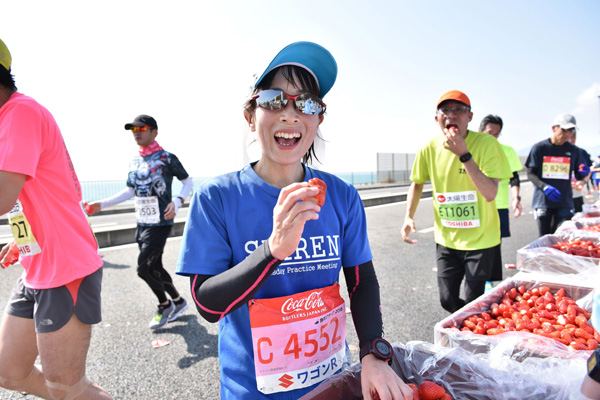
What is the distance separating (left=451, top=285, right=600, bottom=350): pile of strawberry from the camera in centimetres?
195

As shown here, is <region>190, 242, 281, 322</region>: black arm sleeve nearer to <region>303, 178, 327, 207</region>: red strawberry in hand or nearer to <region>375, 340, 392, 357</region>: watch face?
<region>303, 178, 327, 207</region>: red strawberry in hand

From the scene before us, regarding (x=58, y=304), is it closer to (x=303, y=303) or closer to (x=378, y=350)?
(x=303, y=303)

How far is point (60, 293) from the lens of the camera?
67.8 inches

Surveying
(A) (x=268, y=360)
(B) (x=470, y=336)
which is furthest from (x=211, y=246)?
(B) (x=470, y=336)

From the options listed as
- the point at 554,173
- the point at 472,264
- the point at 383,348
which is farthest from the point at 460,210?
the point at 554,173

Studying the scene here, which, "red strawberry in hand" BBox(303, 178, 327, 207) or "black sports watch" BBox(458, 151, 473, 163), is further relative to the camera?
"black sports watch" BBox(458, 151, 473, 163)

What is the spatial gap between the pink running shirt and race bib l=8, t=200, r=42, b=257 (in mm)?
19

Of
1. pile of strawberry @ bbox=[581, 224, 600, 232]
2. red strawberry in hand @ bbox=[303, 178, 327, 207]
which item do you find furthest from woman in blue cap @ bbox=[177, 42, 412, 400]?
pile of strawberry @ bbox=[581, 224, 600, 232]

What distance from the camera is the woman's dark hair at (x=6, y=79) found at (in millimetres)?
1678

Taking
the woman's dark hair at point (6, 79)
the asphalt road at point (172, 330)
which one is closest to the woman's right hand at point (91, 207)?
the asphalt road at point (172, 330)

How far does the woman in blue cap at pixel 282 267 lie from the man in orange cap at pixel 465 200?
5.89 ft

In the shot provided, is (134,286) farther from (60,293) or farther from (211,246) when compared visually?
(211,246)

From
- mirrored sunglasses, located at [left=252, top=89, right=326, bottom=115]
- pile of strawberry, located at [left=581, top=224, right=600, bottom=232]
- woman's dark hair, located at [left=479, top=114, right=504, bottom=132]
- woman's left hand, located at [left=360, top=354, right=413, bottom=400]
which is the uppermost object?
woman's dark hair, located at [left=479, top=114, right=504, bottom=132]

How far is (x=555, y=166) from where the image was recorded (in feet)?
16.3
